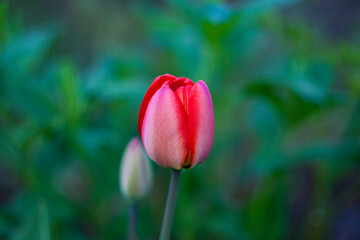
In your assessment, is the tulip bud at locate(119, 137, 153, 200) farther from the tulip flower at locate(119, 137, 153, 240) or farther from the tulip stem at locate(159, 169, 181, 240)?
the tulip stem at locate(159, 169, 181, 240)

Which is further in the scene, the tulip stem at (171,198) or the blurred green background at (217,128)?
the blurred green background at (217,128)

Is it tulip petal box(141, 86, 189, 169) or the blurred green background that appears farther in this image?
the blurred green background

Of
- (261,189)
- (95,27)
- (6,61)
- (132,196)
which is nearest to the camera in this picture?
(132,196)

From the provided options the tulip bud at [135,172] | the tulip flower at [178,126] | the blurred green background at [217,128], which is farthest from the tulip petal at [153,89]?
the blurred green background at [217,128]

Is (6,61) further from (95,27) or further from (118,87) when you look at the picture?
(95,27)

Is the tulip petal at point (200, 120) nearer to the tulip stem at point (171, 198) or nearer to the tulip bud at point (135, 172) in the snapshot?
the tulip stem at point (171, 198)

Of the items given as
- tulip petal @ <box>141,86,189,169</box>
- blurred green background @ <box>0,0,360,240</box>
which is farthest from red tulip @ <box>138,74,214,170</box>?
blurred green background @ <box>0,0,360,240</box>

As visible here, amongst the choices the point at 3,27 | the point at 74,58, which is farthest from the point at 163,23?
the point at 74,58

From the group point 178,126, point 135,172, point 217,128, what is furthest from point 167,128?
point 217,128
